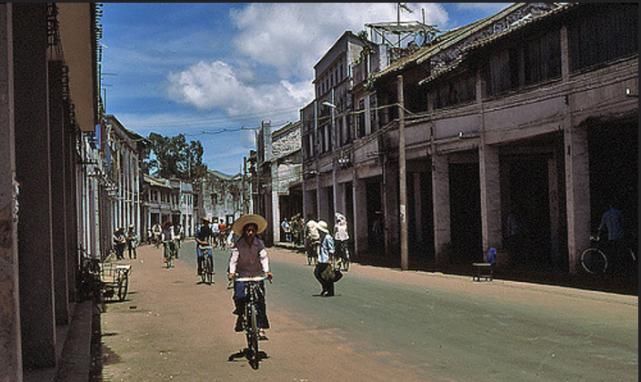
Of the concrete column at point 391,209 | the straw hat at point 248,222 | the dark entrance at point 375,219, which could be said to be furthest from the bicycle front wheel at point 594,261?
the dark entrance at point 375,219

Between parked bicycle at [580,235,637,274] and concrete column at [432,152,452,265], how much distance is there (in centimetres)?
697

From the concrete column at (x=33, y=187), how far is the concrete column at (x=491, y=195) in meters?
15.7

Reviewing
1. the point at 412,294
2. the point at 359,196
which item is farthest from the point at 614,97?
the point at 359,196

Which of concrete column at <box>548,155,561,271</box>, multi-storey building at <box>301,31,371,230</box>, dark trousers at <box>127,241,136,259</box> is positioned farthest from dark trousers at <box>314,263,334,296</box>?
dark trousers at <box>127,241,136,259</box>

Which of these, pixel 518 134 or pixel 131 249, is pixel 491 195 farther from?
pixel 131 249

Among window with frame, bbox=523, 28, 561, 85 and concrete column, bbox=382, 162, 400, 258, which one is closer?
window with frame, bbox=523, 28, 561, 85

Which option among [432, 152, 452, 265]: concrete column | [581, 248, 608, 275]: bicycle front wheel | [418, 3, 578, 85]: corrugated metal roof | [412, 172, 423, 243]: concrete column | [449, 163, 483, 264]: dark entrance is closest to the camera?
[581, 248, 608, 275]: bicycle front wheel

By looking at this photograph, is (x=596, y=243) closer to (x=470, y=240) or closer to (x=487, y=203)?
(x=487, y=203)

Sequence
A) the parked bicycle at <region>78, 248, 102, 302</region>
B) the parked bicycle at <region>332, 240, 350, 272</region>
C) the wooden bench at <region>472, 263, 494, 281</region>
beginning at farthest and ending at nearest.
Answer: the parked bicycle at <region>332, 240, 350, 272</region>, the wooden bench at <region>472, 263, 494, 281</region>, the parked bicycle at <region>78, 248, 102, 302</region>

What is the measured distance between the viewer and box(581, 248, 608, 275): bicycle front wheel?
1742 cm

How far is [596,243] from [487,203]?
4108 millimetres

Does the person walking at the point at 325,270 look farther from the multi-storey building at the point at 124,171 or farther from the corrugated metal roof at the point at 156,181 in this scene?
the corrugated metal roof at the point at 156,181

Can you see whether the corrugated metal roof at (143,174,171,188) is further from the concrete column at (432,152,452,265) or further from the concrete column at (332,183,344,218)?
the concrete column at (432,152,452,265)

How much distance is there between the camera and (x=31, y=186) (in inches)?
321
